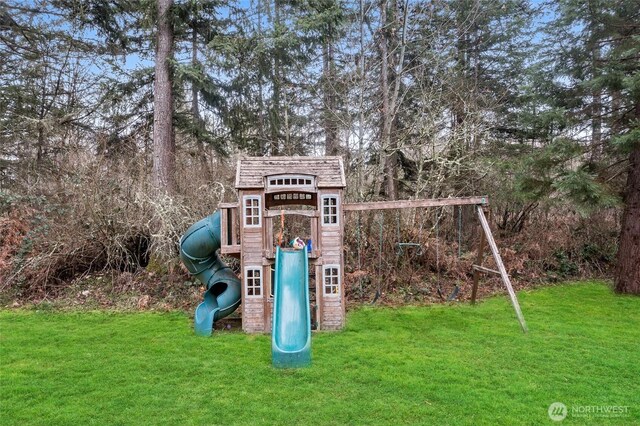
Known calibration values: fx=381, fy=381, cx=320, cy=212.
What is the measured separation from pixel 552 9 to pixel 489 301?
6070 millimetres

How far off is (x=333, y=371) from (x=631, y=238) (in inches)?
233

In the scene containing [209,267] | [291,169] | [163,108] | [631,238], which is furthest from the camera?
[163,108]

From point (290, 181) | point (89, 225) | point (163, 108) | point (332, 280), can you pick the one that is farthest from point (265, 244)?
point (163, 108)

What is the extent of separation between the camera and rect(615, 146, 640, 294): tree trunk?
248 inches

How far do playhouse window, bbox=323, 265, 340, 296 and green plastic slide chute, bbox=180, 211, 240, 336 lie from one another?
1228 mm

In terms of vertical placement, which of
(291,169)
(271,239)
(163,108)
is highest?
(163,108)

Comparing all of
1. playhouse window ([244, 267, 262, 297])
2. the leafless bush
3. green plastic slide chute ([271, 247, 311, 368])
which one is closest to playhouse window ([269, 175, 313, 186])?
green plastic slide chute ([271, 247, 311, 368])

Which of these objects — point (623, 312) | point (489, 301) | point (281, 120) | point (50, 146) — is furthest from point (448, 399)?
point (50, 146)

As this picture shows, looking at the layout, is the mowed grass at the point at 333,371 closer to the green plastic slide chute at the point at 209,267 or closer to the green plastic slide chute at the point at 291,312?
the green plastic slide chute at the point at 291,312

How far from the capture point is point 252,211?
5039 millimetres

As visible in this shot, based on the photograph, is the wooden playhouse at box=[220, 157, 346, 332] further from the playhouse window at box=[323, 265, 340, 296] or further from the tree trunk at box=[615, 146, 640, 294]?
the tree trunk at box=[615, 146, 640, 294]

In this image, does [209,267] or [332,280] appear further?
[209,267]

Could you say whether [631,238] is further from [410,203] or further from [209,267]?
[209,267]

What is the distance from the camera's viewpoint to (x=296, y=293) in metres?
4.66
